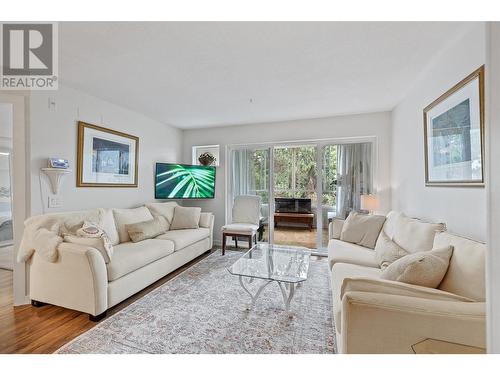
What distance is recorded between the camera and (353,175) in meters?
3.83

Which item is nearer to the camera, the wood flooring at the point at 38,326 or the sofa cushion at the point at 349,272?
the wood flooring at the point at 38,326

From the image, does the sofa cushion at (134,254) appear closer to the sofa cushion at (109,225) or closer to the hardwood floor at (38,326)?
the sofa cushion at (109,225)

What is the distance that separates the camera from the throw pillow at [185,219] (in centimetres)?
371

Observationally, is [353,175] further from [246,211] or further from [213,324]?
[213,324]

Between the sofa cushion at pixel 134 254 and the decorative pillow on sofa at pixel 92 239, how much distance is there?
11 cm

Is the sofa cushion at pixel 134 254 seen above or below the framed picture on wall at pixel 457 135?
below

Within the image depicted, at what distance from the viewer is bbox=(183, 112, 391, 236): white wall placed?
11.9ft

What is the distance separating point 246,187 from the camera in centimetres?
451

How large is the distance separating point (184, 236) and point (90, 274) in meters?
1.41

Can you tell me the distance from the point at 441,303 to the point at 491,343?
1.19ft

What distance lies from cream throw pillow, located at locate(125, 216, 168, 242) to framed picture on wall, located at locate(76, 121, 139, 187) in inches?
30.4

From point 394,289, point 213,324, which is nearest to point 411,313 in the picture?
point 394,289

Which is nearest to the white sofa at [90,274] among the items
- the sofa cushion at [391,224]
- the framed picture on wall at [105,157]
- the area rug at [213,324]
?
the area rug at [213,324]
